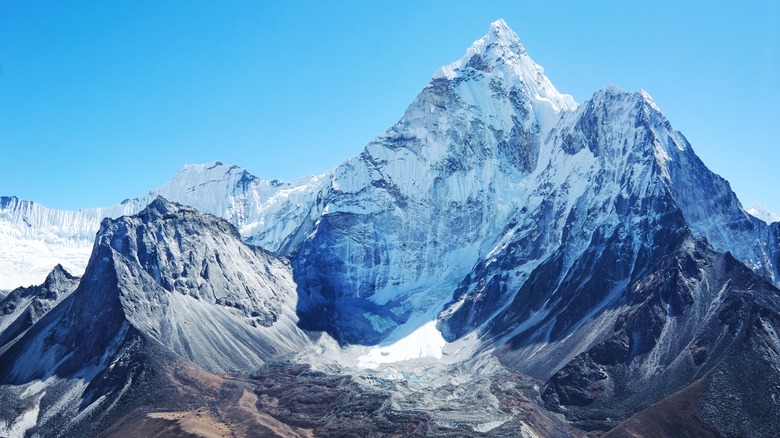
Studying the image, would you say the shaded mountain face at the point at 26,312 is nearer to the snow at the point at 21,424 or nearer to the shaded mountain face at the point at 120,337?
the shaded mountain face at the point at 120,337

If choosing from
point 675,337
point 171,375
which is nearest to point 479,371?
point 675,337

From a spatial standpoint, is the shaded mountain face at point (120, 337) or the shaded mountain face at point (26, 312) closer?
the shaded mountain face at point (120, 337)

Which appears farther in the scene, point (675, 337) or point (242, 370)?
point (242, 370)

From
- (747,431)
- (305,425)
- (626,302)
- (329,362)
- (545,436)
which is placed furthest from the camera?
(329,362)

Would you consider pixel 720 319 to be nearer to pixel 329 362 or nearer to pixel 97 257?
pixel 329 362

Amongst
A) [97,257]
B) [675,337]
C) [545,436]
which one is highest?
[97,257]

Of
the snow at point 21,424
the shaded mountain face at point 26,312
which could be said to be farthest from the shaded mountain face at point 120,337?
the shaded mountain face at point 26,312

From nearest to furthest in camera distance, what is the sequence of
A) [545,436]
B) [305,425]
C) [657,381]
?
[545,436]
[305,425]
[657,381]

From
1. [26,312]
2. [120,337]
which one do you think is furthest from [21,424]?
[26,312]

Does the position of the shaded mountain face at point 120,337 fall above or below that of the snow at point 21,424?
above

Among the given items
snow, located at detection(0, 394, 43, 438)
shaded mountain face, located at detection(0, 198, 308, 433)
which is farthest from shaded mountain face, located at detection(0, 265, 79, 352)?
snow, located at detection(0, 394, 43, 438)

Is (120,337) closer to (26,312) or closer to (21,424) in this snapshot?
(21,424)
